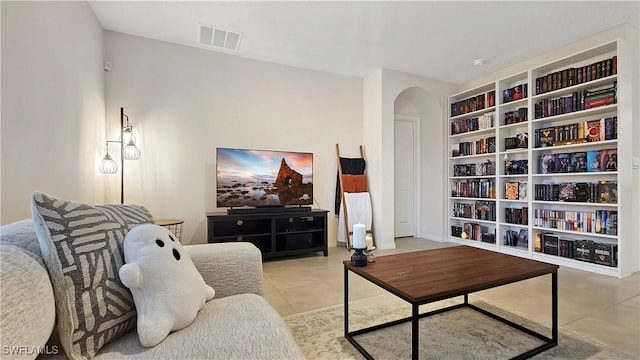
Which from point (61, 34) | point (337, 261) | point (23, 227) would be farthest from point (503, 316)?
point (61, 34)

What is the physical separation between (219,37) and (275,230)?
2303mm

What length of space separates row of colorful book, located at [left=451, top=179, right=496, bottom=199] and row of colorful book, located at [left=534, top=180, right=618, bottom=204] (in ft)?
2.00

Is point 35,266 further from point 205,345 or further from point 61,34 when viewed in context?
point 61,34

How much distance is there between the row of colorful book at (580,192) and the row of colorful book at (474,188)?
0.61 m

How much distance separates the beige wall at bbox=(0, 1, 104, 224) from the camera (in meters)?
1.47

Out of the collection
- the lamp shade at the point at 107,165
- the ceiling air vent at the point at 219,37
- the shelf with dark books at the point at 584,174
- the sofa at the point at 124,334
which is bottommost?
the sofa at the point at 124,334

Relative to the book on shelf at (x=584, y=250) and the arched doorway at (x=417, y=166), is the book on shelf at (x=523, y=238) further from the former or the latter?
the arched doorway at (x=417, y=166)

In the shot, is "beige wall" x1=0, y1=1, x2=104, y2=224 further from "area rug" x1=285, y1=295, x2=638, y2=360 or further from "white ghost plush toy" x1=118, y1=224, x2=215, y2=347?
"area rug" x1=285, y1=295, x2=638, y2=360

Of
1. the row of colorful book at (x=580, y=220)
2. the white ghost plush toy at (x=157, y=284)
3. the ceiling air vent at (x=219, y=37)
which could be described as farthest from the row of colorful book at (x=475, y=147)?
the white ghost plush toy at (x=157, y=284)

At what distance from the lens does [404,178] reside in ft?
17.3

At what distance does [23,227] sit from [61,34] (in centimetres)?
A: 189

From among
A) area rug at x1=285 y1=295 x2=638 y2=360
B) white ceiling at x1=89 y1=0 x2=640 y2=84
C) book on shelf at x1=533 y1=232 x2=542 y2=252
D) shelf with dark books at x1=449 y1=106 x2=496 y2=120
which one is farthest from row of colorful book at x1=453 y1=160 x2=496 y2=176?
area rug at x1=285 y1=295 x2=638 y2=360

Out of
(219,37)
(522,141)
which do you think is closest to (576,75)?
(522,141)

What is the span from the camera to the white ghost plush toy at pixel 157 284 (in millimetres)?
896
